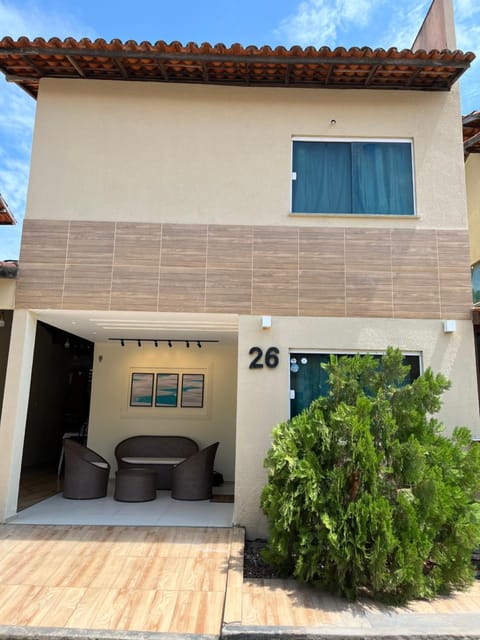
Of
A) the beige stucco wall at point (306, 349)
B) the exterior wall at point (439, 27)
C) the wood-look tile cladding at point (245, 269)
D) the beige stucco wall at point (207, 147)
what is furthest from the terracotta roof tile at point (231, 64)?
the beige stucco wall at point (306, 349)

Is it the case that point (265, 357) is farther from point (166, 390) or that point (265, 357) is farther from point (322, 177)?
point (166, 390)

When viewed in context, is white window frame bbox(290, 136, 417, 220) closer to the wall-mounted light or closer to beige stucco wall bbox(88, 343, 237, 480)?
the wall-mounted light

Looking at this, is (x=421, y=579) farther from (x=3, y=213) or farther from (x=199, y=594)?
(x=3, y=213)

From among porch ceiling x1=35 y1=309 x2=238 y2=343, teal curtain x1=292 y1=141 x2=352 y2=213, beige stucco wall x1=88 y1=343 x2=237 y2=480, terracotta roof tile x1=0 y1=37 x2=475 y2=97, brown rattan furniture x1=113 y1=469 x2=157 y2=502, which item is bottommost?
brown rattan furniture x1=113 y1=469 x2=157 y2=502

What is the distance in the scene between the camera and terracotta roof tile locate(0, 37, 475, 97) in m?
7.96

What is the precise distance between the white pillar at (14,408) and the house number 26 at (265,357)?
4123 millimetres

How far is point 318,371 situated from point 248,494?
2441mm

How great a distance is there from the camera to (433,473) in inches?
230

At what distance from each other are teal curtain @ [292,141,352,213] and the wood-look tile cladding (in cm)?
52

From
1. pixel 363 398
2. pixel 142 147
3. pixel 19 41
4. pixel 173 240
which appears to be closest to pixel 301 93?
pixel 142 147

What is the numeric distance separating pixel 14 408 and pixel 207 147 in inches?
236

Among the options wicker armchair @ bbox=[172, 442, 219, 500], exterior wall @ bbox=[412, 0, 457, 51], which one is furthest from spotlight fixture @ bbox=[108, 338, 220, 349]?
exterior wall @ bbox=[412, 0, 457, 51]

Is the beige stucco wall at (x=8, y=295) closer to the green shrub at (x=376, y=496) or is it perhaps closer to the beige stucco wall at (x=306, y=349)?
the beige stucco wall at (x=306, y=349)

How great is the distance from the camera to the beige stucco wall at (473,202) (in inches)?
473
